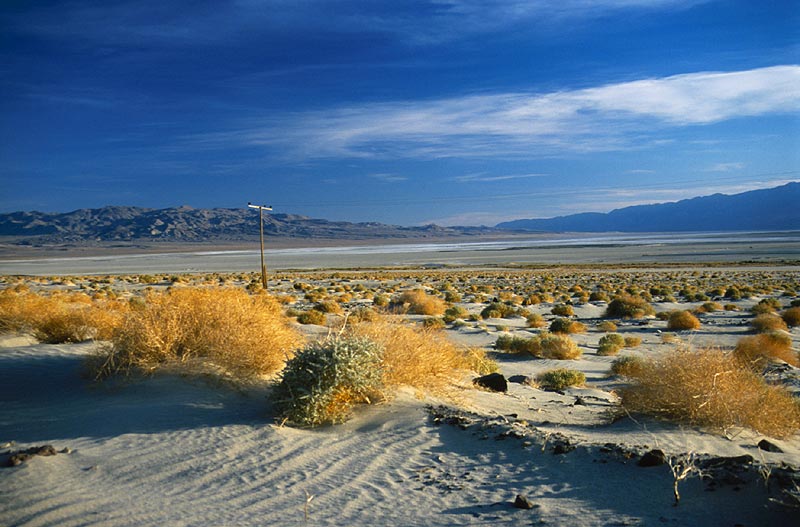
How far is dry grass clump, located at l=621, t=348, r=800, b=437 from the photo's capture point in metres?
6.99

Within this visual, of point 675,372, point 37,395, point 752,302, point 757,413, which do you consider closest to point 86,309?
point 37,395

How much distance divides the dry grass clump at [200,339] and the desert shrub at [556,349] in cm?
717

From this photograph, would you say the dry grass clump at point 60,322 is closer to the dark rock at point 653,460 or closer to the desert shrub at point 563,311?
the dark rock at point 653,460

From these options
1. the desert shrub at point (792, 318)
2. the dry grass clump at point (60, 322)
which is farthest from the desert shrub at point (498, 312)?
the dry grass clump at point (60, 322)

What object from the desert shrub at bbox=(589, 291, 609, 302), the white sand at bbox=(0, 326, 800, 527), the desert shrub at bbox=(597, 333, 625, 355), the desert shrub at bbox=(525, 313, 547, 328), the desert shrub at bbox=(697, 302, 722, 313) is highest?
the white sand at bbox=(0, 326, 800, 527)

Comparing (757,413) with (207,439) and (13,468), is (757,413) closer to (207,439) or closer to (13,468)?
(207,439)

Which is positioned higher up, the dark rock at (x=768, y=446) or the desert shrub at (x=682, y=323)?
the dark rock at (x=768, y=446)

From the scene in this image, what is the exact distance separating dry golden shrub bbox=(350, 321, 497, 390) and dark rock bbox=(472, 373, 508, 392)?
2.32ft

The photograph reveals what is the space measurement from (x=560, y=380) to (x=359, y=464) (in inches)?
245

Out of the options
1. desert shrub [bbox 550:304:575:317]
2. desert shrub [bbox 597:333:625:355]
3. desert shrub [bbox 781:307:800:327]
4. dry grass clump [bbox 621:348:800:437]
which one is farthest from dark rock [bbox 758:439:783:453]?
desert shrub [bbox 550:304:575:317]

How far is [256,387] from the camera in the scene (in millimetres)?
8398

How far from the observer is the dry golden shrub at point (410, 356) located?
8.27m

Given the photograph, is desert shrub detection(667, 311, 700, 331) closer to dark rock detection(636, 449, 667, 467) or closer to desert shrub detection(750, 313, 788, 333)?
desert shrub detection(750, 313, 788, 333)

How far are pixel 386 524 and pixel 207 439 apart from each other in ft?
9.03
